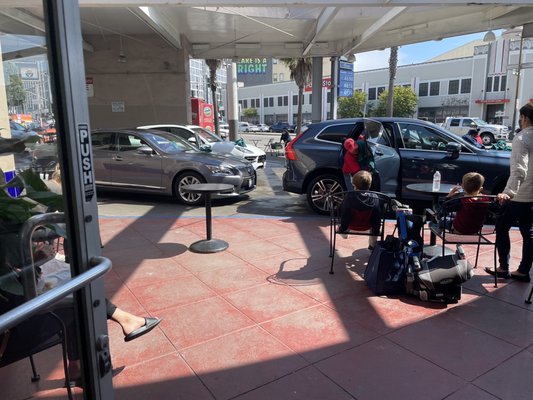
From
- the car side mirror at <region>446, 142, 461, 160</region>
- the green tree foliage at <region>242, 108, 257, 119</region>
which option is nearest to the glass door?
the car side mirror at <region>446, 142, 461, 160</region>

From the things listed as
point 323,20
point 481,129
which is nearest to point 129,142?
point 323,20

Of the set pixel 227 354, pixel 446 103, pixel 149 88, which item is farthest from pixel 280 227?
pixel 446 103

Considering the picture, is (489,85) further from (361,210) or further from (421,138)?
(361,210)

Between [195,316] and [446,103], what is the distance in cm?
5396

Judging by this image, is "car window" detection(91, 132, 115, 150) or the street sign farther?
the street sign

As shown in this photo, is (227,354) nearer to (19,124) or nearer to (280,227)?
(19,124)

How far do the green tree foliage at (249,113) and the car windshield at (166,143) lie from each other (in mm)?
70178

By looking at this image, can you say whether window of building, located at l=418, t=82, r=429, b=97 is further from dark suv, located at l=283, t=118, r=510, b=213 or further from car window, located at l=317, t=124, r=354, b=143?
car window, located at l=317, t=124, r=354, b=143

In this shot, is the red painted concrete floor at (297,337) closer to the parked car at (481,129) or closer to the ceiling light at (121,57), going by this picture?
the ceiling light at (121,57)

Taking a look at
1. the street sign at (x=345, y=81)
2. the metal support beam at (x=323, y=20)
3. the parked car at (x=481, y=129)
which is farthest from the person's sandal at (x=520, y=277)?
the parked car at (x=481, y=129)

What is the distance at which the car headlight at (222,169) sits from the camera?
8.38m

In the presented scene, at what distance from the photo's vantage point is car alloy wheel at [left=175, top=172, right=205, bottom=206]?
8484 millimetres

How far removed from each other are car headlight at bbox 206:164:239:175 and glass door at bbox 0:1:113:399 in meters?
6.53

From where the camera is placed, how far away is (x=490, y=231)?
4523 millimetres
